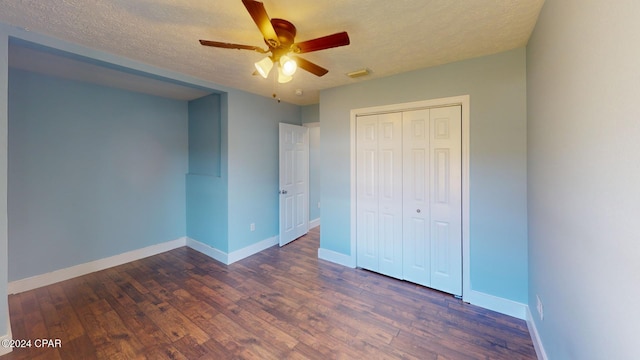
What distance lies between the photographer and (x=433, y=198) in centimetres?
266

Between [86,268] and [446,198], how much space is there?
4.56 meters

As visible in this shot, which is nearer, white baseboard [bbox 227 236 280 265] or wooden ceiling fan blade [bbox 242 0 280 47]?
wooden ceiling fan blade [bbox 242 0 280 47]

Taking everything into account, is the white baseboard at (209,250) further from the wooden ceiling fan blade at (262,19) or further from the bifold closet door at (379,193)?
the wooden ceiling fan blade at (262,19)

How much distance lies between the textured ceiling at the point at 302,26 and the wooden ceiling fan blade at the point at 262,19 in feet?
0.70

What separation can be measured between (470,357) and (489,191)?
1424 millimetres

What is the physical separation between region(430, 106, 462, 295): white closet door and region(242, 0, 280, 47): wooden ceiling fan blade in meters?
1.86

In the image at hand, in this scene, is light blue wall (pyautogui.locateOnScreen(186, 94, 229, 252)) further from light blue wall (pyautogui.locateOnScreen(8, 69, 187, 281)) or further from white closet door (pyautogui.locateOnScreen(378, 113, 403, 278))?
white closet door (pyautogui.locateOnScreen(378, 113, 403, 278))

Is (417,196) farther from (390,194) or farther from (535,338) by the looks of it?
(535,338)

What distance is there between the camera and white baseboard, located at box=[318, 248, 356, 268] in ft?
10.9

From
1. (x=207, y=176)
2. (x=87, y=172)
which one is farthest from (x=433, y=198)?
(x=87, y=172)

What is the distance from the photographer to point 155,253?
12.4 feet

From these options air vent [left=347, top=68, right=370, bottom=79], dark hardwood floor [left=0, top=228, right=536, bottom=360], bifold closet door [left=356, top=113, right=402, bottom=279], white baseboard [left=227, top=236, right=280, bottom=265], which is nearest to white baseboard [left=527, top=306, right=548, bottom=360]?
dark hardwood floor [left=0, top=228, right=536, bottom=360]

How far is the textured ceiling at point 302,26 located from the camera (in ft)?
5.24

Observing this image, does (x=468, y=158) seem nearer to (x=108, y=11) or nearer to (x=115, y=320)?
(x=108, y=11)
